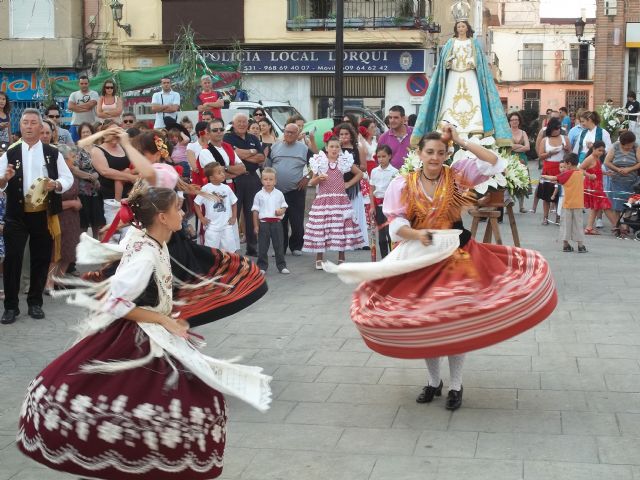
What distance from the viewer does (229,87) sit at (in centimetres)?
2431

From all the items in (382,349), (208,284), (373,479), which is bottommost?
Result: (373,479)

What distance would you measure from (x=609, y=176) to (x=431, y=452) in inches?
469

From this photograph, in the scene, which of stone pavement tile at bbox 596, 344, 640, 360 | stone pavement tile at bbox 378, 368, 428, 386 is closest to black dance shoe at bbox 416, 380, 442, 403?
stone pavement tile at bbox 378, 368, 428, 386

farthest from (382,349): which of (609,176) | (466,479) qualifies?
(609,176)

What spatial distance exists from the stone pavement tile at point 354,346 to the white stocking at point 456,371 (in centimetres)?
159

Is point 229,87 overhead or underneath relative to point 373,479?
overhead

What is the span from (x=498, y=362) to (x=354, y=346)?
1233 millimetres

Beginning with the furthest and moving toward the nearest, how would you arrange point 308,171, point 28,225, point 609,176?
point 609,176
point 308,171
point 28,225

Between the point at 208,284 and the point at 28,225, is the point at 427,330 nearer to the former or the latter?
the point at 208,284

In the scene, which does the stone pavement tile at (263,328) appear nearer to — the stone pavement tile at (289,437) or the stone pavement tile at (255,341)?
the stone pavement tile at (255,341)

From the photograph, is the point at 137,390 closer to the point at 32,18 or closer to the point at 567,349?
the point at 567,349

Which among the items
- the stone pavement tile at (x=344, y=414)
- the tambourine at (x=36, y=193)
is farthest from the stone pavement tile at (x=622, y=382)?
the tambourine at (x=36, y=193)

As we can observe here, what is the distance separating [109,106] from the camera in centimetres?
1686

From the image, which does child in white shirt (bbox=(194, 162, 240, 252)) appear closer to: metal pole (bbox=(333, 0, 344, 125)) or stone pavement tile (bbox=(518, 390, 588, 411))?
stone pavement tile (bbox=(518, 390, 588, 411))
